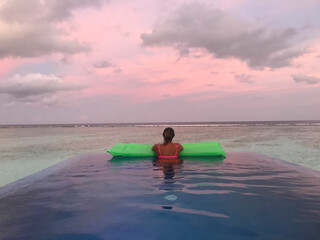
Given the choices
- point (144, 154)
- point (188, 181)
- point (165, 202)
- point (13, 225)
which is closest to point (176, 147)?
point (144, 154)

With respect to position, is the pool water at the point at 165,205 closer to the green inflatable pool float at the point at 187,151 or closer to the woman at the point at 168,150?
the woman at the point at 168,150

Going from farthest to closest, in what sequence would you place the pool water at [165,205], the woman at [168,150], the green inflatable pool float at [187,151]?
the green inflatable pool float at [187,151]
the woman at [168,150]
the pool water at [165,205]

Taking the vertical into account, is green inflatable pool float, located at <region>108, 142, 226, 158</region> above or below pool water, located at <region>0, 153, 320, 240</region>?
above

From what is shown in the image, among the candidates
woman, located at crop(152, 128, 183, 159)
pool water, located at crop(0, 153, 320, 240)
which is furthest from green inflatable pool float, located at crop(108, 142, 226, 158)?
pool water, located at crop(0, 153, 320, 240)

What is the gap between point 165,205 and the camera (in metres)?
4.37

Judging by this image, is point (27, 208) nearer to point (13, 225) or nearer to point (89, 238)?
point (13, 225)

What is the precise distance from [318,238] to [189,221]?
163 cm

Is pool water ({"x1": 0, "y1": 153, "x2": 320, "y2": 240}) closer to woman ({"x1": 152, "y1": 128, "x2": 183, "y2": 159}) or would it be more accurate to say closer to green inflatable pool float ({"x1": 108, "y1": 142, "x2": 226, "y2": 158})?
woman ({"x1": 152, "y1": 128, "x2": 183, "y2": 159})

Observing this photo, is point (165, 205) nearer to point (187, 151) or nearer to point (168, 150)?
point (168, 150)

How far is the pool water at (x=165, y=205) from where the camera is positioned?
3.39 meters

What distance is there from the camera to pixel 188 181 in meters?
6.15

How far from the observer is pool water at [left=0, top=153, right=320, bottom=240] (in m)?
3.39

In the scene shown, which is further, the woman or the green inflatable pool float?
the green inflatable pool float

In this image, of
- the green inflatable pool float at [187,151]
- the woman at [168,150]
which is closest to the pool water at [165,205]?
the woman at [168,150]
